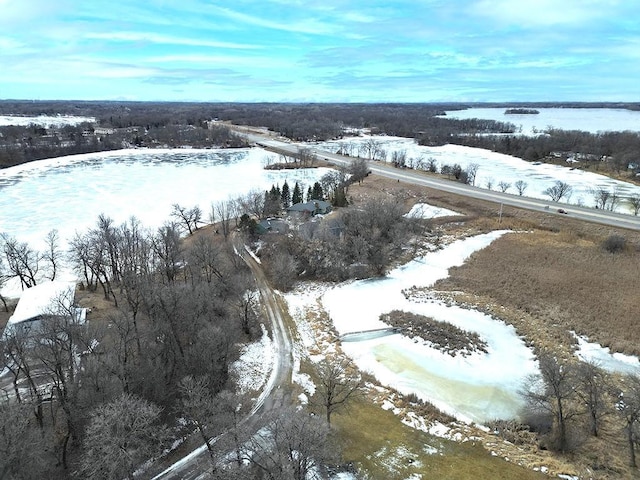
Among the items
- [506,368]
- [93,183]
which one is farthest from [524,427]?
[93,183]

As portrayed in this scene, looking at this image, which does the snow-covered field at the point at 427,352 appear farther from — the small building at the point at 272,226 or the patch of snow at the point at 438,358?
the small building at the point at 272,226

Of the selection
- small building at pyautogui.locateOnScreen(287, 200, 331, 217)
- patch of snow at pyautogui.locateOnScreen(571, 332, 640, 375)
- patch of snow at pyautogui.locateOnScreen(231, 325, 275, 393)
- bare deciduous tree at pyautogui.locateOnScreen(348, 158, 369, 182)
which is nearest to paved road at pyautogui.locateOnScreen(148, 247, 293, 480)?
patch of snow at pyautogui.locateOnScreen(231, 325, 275, 393)

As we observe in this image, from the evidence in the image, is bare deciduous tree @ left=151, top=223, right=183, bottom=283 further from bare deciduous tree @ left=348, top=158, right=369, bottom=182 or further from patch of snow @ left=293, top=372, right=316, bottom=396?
bare deciduous tree @ left=348, top=158, right=369, bottom=182

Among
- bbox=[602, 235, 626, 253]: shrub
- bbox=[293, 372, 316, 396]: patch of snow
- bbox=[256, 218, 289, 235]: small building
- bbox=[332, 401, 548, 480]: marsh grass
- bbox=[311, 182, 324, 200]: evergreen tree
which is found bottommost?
bbox=[293, 372, 316, 396]: patch of snow

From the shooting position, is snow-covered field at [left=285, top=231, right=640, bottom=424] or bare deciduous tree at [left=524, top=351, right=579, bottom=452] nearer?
bare deciduous tree at [left=524, top=351, right=579, bottom=452]

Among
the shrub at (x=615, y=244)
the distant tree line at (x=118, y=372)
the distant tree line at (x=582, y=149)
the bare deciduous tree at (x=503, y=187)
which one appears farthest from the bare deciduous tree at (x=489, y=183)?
the distant tree line at (x=118, y=372)

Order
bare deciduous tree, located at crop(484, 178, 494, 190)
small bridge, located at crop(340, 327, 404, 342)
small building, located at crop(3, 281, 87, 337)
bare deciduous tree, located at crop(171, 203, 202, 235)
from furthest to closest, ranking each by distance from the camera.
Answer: bare deciduous tree, located at crop(484, 178, 494, 190) → bare deciduous tree, located at crop(171, 203, 202, 235) → small bridge, located at crop(340, 327, 404, 342) → small building, located at crop(3, 281, 87, 337)
